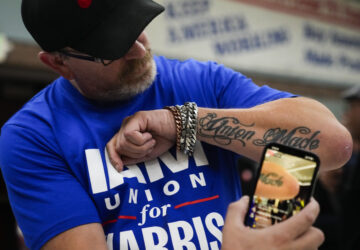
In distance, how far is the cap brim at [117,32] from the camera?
100cm

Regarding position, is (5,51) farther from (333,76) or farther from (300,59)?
(333,76)

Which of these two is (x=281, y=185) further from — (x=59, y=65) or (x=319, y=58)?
(x=319, y=58)

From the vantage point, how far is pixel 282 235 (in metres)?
0.59

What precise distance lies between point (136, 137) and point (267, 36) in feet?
12.8

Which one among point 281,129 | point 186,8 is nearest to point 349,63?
point 186,8

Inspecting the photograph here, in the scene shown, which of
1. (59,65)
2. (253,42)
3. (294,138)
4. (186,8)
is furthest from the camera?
(253,42)

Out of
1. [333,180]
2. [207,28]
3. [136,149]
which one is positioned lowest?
[333,180]

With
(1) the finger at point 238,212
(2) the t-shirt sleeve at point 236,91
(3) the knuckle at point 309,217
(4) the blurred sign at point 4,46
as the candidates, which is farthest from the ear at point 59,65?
(4) the blurred sign at point 4,46

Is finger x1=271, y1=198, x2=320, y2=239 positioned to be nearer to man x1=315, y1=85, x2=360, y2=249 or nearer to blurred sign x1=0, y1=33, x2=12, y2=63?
man x1=315, y1=85, x2=360, y2=249

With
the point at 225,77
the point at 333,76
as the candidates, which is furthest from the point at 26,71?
the point at 333,76

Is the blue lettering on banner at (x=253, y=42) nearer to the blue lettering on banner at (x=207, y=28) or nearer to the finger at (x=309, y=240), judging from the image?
the blue lettering on banner at (x=207, y=28)

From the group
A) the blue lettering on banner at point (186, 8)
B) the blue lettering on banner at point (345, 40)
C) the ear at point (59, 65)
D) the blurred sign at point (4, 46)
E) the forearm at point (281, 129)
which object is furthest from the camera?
the blue lettering on banner at point (345, 40)

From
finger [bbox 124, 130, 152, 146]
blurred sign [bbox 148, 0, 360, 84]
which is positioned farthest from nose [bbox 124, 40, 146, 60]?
blurred sign [bbox 148, 0, 360, 84]

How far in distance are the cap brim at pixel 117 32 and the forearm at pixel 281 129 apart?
27 cm
